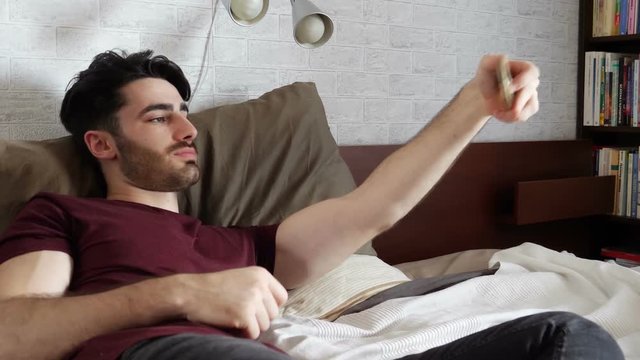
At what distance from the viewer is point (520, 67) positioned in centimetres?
114

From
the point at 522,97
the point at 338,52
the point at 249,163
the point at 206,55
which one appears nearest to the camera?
the point at 522,97

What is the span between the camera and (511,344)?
1006 mm

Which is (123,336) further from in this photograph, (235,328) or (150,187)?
(150,187)

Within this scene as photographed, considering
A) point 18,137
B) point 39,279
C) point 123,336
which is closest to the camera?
point 123,336

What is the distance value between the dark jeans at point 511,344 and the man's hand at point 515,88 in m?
0.31

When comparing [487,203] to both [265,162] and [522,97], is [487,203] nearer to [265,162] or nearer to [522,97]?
[265,162]

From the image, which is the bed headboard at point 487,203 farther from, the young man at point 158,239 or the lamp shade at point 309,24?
the young man at point 158,239

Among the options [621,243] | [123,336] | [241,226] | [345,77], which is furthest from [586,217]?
[123,336]

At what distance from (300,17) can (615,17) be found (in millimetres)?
1453

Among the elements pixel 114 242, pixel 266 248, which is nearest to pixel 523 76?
pixel 266 248

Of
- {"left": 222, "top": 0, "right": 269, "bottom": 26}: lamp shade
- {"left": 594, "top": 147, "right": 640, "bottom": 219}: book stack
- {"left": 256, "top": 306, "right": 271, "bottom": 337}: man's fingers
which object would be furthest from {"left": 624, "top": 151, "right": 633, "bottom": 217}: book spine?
{"left": 256, "top": 306, "right": 271, "bottom": 337}: man's fingers

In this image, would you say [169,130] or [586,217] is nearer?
[169,130]

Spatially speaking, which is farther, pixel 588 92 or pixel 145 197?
pixel 588 92

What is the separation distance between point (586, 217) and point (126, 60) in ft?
6.13
